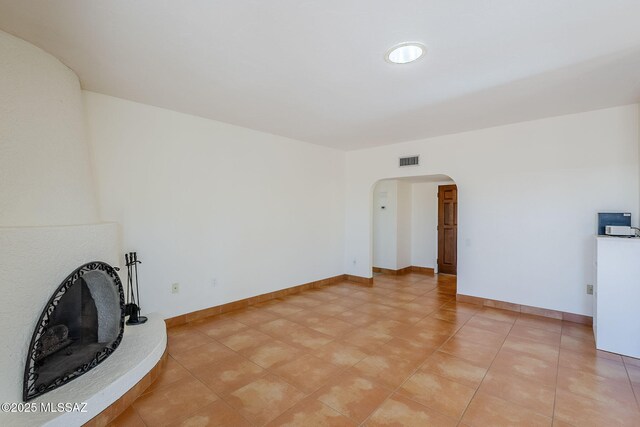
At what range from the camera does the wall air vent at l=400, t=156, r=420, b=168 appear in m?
5.11

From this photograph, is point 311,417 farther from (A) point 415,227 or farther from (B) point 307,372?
(A) point 415,227

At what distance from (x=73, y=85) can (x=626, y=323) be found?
571cm

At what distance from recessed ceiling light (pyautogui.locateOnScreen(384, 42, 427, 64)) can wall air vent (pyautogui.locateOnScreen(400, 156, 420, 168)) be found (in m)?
2.88

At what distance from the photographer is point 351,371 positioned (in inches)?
104

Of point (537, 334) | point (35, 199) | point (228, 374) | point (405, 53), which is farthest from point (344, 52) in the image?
point (537, 334)

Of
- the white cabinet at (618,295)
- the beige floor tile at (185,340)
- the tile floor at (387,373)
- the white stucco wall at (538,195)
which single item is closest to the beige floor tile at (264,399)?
the tile floor at (387,373)

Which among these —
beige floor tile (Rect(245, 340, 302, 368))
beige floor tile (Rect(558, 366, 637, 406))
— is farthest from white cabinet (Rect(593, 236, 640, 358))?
beige floor tile (Rect(245, 340, 302, 368))

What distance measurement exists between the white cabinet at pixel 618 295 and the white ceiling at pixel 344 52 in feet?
5.33

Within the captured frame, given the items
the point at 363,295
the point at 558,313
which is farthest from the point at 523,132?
the point at 363,295

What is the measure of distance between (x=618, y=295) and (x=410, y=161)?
10.4ft

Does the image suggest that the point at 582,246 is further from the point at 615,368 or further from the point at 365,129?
the point at 365,129

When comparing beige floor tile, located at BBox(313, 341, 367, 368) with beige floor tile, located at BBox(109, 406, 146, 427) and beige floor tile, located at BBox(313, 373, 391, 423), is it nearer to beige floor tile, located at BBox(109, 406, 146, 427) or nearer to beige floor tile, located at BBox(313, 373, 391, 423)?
beige floor tile, located at BBox(313, 373, 391, 423)

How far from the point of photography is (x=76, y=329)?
232cm

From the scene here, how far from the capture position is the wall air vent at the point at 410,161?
16.8 ft
